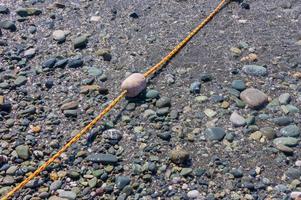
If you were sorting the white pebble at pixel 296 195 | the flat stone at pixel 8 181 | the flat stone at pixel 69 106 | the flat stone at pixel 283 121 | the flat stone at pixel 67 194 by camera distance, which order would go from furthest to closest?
the flat stone at pixel 69 106 < the flat stone at pixel 283 121 < the flat stone at pixel 8 181 < the flat stone at pixel 67 194 < the white pebble at pixel 296 195

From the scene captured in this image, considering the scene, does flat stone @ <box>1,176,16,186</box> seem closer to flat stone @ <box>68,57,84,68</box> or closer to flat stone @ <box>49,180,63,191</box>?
flat stone @ <box>49,180,63,191</box>

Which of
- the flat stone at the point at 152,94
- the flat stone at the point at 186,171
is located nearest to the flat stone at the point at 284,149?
the flat stone at the point at 186,171

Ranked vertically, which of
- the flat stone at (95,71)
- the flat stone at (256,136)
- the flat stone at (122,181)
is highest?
the flat stone at (95,71)

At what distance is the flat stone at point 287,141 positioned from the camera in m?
3.99

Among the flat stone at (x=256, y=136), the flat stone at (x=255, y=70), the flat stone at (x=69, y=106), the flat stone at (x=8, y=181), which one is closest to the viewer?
the flat stone at (x=8, y=181)

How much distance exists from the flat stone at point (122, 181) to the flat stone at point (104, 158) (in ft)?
0.56

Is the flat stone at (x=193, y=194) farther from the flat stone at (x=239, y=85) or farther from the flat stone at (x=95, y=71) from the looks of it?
the flat stone at (x=95, y=71)

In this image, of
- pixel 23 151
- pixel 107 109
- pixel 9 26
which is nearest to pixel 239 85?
pixel 107 109

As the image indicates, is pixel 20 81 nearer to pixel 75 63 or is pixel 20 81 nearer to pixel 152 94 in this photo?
pixel 75 63

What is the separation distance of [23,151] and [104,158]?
66 centimetres

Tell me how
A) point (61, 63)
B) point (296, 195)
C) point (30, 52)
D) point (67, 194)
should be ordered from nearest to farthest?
point (296, 195) → point (67, 194) → point (61, 63) → point (30, 52)

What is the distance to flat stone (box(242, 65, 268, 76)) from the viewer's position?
468 cm

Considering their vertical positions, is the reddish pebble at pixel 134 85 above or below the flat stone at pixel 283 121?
above

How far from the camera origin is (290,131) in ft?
13.4
